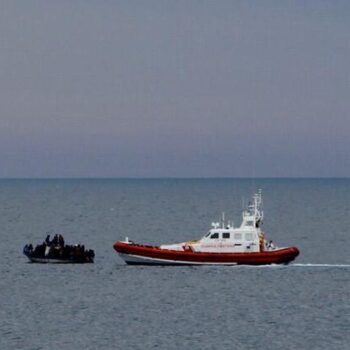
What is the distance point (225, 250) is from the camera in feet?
291

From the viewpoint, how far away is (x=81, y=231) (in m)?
169

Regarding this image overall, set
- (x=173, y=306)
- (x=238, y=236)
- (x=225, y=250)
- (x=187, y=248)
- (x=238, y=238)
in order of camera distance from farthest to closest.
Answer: (x=187, y=248) < (x=225, y=250) < (x=238, y=238) < (x=238, y=236) < (x=173, y=306)

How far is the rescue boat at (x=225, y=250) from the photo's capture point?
288 ft

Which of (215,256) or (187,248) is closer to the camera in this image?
(215,256)

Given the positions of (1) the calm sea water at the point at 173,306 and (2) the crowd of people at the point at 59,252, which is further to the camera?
(2) the crowd of people at the point at 59,252

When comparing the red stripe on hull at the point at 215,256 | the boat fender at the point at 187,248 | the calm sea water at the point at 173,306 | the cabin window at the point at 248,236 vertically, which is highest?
the cabin window at the point at 248,236

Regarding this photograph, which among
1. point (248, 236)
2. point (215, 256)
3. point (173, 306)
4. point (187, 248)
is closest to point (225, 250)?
point (215, 256)

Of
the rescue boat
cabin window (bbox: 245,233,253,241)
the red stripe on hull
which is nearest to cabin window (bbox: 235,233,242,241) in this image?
the rescue boat

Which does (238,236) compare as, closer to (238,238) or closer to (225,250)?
(238,238)

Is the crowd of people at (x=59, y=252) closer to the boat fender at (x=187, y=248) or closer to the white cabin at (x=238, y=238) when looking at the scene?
the boat fender at (x=187, y=248)

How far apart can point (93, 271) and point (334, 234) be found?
→ 70214mm

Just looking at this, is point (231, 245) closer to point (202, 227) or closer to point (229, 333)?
point (229, 333)

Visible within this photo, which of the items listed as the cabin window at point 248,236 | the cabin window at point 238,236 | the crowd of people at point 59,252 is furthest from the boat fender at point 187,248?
the crowd of people at point 59,252

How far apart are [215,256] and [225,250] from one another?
3.21ft
